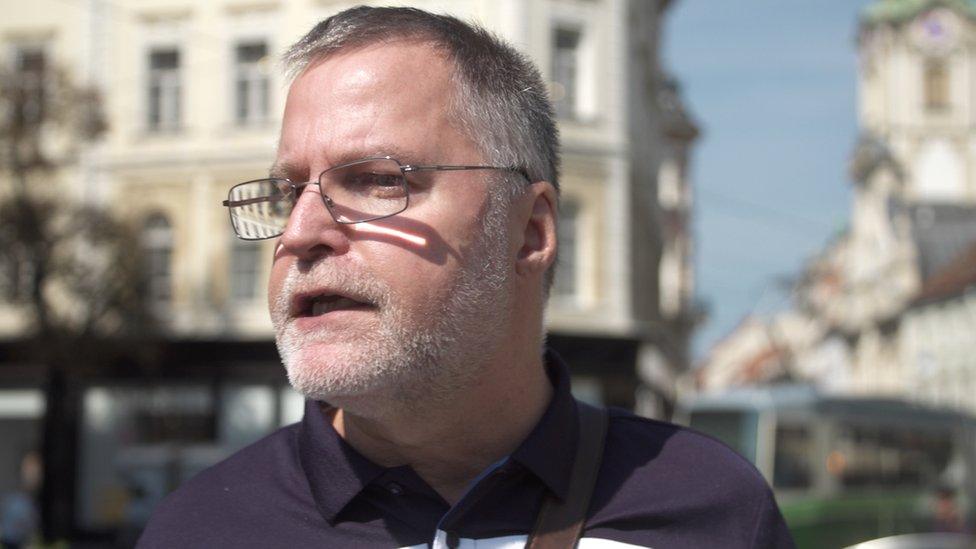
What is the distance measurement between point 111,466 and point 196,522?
89.4 feet

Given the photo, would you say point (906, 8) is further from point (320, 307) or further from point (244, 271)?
point (320, 307)

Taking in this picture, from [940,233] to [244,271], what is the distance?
77705 mm

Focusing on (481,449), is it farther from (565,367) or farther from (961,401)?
(961,401)

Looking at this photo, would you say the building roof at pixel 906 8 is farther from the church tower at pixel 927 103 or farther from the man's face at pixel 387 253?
the man's face at pixel 387 253

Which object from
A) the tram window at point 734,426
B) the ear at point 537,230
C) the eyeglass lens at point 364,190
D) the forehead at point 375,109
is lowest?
the tram window at point 734,426

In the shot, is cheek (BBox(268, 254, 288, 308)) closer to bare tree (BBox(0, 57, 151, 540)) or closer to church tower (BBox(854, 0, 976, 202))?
bare tree (BBox(0, 57, 151, 540))

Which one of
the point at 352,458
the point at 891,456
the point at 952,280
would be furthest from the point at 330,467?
the point at 952,280

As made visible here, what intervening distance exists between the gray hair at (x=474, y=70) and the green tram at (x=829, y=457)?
17.9 meters

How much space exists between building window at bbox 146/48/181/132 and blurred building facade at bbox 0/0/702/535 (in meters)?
0.04

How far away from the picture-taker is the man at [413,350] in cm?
209

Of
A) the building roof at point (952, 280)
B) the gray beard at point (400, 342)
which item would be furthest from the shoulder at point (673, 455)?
the building roof at point (952, 280)

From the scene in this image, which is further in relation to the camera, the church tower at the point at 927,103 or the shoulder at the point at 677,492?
the church tower at the point at 927,103

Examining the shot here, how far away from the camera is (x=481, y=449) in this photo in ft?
7.30

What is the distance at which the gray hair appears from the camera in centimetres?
222
